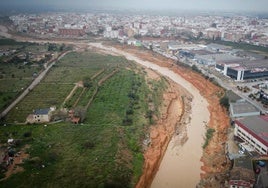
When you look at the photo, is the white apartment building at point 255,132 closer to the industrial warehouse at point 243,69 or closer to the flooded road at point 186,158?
the flooded road at point 186,158

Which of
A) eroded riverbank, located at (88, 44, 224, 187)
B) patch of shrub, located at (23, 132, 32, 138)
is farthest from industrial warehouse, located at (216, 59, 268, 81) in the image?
patch of shrub, located at (23, 132, 32, 138)

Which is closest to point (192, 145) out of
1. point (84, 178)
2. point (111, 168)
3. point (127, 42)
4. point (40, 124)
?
point (111, 168)

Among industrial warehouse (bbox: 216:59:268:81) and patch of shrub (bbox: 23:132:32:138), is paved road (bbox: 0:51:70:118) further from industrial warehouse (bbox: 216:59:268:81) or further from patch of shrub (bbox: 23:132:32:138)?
industrial warehouse (bbox: 216:59:268:81)

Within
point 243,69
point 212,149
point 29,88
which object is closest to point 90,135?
point 212,149

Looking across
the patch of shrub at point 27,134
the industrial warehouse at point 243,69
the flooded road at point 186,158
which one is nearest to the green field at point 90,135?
the patch of shrub at point 27,134

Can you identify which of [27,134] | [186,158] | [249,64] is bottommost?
[186,158]

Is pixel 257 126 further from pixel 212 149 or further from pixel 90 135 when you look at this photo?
pixel 90 135

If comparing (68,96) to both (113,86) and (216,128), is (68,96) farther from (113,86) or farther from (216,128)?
(216,128)
